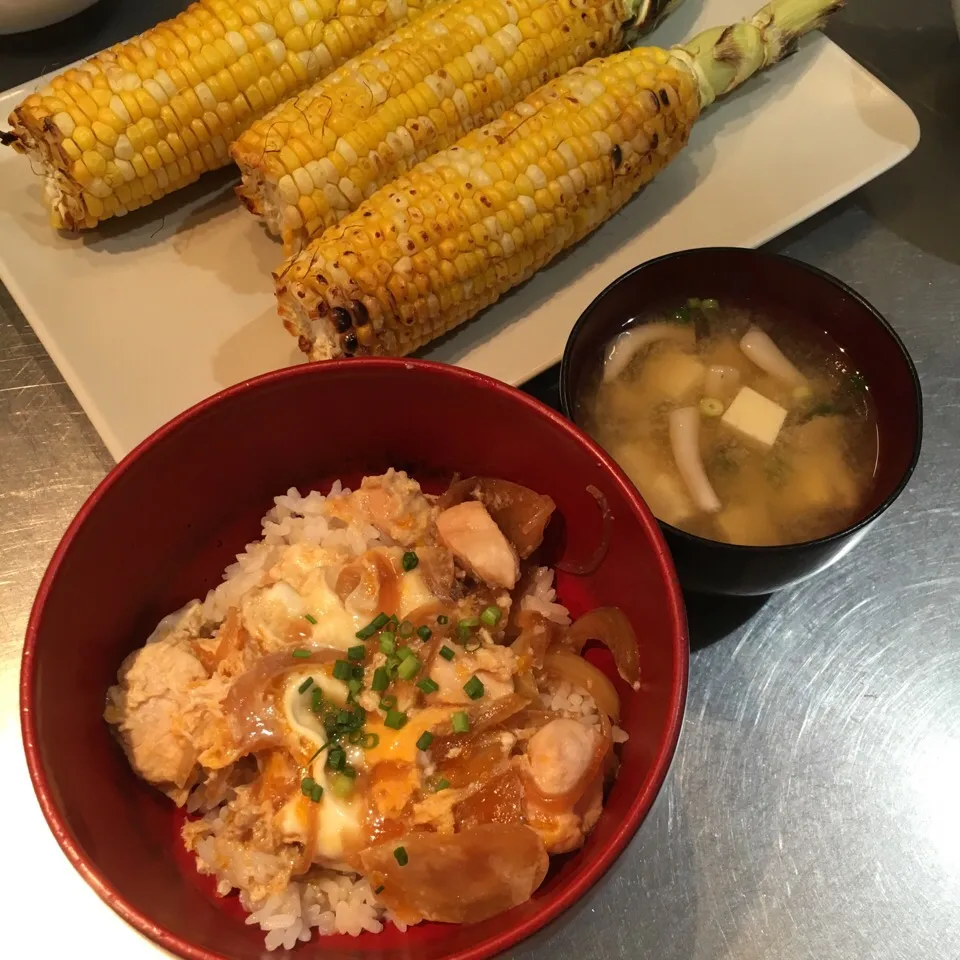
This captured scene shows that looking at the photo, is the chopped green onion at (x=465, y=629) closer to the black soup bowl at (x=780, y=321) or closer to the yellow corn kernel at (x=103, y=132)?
A: the black soup bowl at (x=780, y=321)

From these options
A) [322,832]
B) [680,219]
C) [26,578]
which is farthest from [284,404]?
[680,219]

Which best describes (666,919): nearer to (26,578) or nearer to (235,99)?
(26,578)

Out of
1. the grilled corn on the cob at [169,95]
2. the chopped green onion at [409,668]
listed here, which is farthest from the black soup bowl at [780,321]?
the grilled corn on the cob at [169,95]

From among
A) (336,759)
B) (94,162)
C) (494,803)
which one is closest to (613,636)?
(494,803)

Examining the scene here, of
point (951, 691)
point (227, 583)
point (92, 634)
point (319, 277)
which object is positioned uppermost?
point (319, 277)

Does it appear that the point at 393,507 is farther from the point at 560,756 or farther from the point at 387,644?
the point at 560,756
